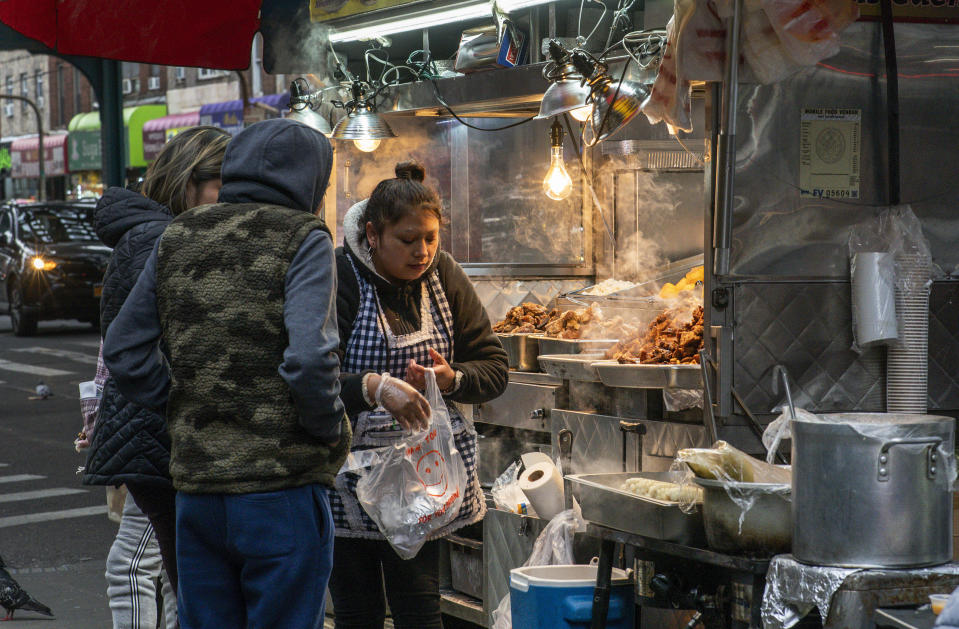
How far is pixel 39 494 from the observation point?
30.6ft

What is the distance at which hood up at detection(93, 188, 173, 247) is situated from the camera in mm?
3949

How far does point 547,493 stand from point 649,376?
2.41ft

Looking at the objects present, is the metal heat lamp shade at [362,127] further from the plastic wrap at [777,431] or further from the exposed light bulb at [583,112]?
the plastic wrap at [777,431]

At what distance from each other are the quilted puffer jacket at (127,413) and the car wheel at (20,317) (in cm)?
1664

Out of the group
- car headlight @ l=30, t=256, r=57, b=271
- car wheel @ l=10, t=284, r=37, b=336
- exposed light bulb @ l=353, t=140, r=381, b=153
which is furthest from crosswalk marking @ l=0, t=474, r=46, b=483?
car wheel @ l=10, t=284, r=37, b=336

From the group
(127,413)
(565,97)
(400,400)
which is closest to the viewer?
(400,400)

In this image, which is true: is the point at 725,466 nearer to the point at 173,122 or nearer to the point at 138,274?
the point at 138,274

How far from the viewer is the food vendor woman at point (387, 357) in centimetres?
396

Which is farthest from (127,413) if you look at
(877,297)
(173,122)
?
(173,122)

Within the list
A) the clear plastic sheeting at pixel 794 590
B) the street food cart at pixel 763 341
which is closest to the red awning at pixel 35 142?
the street food cart at pixel 763 341

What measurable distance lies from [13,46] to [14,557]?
4597 mm

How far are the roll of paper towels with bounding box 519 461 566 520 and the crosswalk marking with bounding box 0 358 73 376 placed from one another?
11907mm

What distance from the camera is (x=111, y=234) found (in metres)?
4.02

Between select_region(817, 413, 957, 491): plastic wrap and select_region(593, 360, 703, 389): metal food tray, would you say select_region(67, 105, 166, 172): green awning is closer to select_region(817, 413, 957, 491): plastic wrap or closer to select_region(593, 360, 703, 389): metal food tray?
select_region(593, 360, 703, 389): metal food tray
